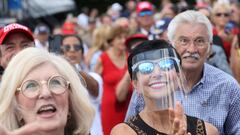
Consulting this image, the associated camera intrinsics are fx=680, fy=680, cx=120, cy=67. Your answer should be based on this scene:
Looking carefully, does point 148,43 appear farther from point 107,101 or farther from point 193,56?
point 107,101

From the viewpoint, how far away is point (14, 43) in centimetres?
549

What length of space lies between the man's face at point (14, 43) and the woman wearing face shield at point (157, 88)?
1.48 metres

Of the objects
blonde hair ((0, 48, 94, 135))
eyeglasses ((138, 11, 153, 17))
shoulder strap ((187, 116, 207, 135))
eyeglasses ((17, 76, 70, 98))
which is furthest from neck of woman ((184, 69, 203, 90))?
eyeglasses ((138, 11, 153, 17))

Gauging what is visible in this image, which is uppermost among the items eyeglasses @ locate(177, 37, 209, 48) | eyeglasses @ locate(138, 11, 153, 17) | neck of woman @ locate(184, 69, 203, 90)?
eyeglasses @ locate(138, 11, 153, 17)

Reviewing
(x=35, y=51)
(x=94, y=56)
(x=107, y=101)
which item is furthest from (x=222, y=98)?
(x=94, y=56)

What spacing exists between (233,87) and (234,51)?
3.16 m

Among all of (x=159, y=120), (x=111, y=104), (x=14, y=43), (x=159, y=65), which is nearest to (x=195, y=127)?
(x=159, y=120)

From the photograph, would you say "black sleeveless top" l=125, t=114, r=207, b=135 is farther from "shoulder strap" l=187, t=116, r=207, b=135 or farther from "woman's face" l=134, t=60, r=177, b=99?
"woman's face" l=134, t=60, r=177, b=99

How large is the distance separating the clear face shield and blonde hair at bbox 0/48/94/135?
0.35 meters

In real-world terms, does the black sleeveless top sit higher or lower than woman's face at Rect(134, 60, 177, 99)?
lower

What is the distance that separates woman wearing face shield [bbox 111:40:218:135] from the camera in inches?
157

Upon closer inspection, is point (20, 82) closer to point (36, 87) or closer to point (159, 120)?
point (36, 87)

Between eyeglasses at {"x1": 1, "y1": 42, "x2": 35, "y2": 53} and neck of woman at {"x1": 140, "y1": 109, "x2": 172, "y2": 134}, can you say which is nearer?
neck of woman at {"x1": 140, "y1": 109, "x2": 172, "y2": 134}

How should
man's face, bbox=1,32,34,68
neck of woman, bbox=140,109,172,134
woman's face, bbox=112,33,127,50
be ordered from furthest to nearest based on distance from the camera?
woman's face, bbox=112,33,127,50 < man's face, bbox=1,32,34,68 < neck of woman, bbox=140,109,172,134
